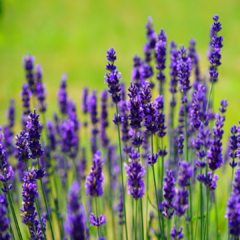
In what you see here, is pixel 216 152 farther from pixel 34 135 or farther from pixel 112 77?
pixel 34 135

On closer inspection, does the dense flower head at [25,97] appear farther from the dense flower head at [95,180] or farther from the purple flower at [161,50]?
the dense flower head at [95,180]

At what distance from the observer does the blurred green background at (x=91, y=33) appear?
9.85 meters

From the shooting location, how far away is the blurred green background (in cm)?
985

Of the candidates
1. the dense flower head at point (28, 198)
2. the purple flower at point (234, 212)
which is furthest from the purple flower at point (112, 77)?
the purple flower at point (234, 212)

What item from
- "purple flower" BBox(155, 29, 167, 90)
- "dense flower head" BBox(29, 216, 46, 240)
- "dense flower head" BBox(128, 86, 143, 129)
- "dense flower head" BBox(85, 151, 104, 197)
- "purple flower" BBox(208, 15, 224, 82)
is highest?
"purple flower" BBox(155, 29, 167, 90)

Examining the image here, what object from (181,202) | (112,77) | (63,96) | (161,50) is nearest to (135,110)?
(112,77)

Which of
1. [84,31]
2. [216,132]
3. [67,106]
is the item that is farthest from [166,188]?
[84,31]

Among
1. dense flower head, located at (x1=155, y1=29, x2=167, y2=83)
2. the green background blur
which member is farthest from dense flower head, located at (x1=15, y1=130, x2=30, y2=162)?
the green background blur

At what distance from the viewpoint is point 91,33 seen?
11.7 metres

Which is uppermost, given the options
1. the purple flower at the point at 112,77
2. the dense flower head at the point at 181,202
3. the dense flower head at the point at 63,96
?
the dense flower head at the point at 63,96

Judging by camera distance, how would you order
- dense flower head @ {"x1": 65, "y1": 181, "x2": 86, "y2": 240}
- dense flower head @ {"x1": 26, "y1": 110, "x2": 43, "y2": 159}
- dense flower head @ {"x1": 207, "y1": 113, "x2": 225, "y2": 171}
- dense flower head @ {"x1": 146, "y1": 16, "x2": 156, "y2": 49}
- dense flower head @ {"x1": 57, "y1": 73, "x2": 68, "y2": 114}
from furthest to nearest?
dense flower head @ {"x1": 57, "y1": 73, "x2": 68, "y2": 114} → dense flower head @ {"x1": 146, "y1": 16, "x2": 156, "y2": 49} → dense flower head @ {"x1": 26, "y1": 110, "x2": 43, "y2": 159} → dense flower head @ {"x1": 207, "y1": 113, "x2": 225, "y2": 171} → dense flower head @ {"x1": 65, "y1": 181, "x2": 86, "y2": 240}

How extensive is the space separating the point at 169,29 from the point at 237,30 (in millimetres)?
2687

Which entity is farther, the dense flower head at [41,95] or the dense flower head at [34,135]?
the dense flower head at [41,95]

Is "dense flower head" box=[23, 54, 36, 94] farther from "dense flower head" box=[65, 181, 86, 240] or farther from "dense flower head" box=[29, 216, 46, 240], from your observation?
"dense flower head" box=[65, 181, 86, 240]
